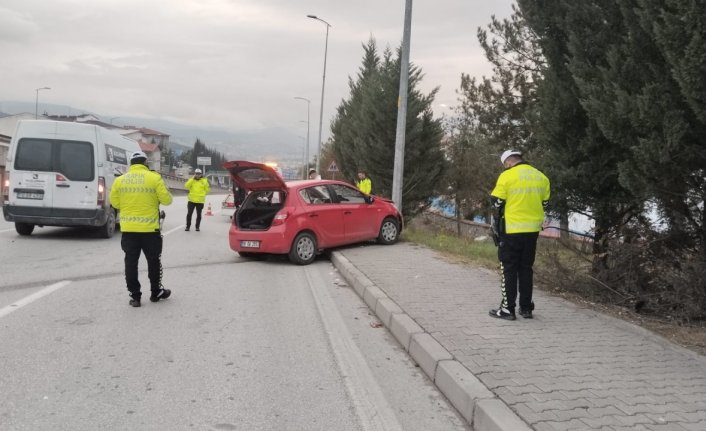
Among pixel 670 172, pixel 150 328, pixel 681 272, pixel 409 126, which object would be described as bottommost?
pixel 150 328

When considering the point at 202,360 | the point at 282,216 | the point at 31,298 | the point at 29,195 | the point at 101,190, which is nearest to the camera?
the point at 202,360

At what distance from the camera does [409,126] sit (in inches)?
A: 720

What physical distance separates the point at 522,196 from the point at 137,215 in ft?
14.2

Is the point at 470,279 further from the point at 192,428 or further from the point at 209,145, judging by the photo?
the point at 209,145

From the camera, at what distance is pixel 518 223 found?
19.1 ft

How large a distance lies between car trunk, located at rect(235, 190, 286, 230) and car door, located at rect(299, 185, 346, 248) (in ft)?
1.71

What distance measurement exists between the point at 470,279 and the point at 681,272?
290 centimetres

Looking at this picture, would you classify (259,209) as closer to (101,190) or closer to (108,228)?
(101,190)

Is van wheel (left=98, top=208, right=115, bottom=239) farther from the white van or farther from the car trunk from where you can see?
the car trunk

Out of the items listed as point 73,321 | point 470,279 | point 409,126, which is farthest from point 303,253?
point 409,126

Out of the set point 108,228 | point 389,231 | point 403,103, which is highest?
point 403,103

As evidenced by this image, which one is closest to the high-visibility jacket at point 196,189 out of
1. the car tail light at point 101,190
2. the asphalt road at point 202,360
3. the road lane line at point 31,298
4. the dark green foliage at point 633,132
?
the car tail light at point 101,190

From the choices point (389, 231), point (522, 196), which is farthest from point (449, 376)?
point (389, 231)

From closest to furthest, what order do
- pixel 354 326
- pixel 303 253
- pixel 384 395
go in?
pixel 384 395, pixel 354 326, pixel 303 253
